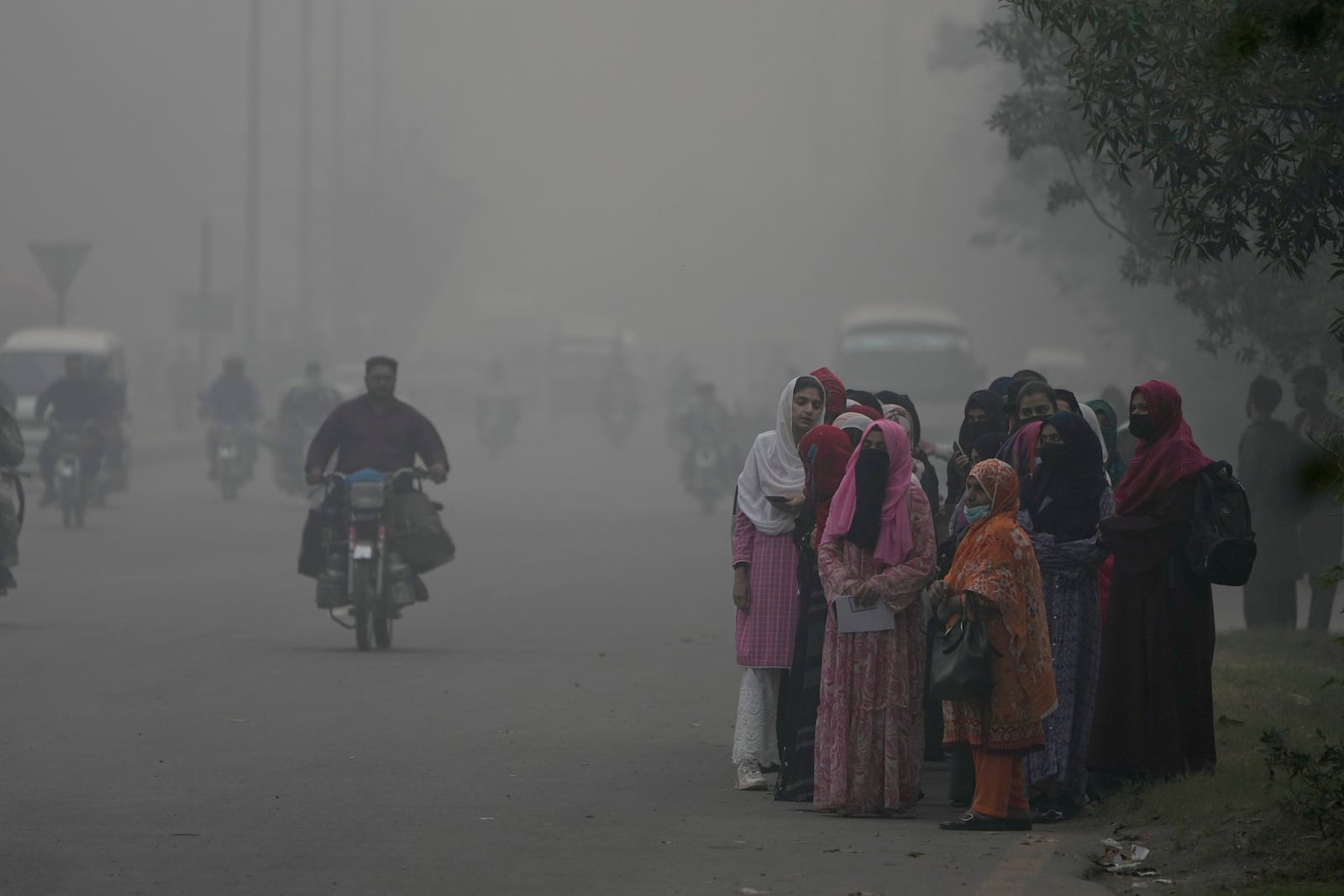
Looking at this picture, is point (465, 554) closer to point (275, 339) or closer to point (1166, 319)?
point (1166, 319)

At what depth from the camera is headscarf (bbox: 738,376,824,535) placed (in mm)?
9188

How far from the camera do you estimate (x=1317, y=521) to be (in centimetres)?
1445

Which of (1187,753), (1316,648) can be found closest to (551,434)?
(1316,648)

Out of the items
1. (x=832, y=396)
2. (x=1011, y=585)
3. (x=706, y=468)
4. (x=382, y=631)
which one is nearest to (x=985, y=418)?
(x=832, y=396)

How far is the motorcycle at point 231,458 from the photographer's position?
28453mm

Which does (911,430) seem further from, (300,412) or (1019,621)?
(300,412)

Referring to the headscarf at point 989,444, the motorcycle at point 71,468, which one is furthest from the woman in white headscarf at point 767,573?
the motorcycle at point 71,468

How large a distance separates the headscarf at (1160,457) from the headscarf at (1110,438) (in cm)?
129

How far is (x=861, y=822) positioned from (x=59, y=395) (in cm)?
1746

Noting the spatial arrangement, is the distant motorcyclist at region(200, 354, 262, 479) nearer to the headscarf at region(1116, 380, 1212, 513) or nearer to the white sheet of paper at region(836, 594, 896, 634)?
the white sheet of paper at region(836, 594, 896, 634)

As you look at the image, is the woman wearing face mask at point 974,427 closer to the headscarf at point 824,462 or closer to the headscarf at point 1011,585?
the headscarf at point 824,462

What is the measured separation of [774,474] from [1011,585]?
142 centimetres

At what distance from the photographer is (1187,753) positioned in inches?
334

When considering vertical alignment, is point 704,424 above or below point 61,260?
below
